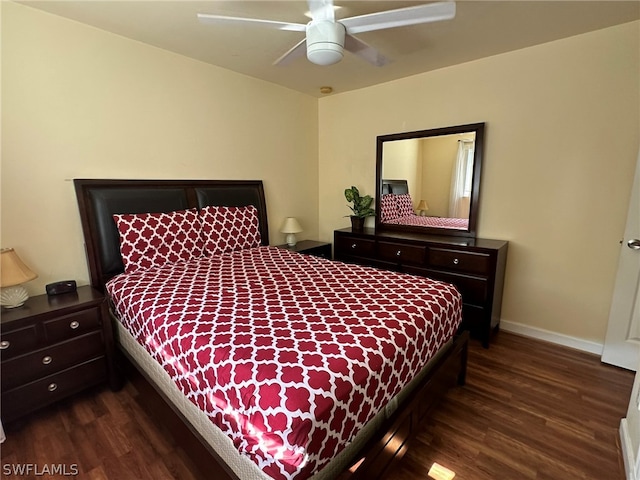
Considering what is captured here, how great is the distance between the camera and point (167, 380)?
1557 mm

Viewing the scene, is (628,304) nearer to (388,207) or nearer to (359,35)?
(388,207)

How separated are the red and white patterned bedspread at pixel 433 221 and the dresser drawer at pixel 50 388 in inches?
115

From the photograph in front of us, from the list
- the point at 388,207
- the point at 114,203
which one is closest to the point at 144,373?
the point at 114,203

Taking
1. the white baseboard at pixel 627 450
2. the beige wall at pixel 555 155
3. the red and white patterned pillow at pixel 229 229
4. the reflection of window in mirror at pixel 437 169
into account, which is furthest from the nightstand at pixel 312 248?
the white baseboard at pixel 627 450

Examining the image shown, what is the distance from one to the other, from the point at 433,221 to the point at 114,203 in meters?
2.88

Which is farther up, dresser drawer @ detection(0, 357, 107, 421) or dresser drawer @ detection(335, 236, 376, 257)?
dresser drawer @ detection(335, 236, 376, 257)

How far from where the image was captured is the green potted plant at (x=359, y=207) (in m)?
3.56

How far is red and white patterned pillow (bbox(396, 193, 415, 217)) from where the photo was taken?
11.2 feet

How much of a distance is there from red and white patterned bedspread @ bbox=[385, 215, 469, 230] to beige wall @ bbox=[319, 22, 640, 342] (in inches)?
7.6

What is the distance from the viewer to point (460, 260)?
2.68m

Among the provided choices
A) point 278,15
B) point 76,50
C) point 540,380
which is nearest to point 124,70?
point 76,50

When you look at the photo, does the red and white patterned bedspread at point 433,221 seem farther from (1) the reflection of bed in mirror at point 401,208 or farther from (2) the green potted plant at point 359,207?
(2) the green potted plant at point 359,207

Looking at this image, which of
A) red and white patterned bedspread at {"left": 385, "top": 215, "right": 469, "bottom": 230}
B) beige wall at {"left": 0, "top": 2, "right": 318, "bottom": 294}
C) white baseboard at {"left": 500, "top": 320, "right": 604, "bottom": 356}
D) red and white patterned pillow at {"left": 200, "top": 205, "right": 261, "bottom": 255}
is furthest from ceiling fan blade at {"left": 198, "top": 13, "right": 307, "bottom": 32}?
white baseboard at {"left": 500, "top": 320, "right": 604, "bottom": 356}

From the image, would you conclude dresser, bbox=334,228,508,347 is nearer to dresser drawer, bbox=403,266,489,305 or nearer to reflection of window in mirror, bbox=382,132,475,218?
dresser drawer, bbox=403,266,489,305
